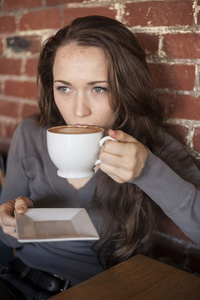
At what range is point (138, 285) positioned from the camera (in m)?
0.68

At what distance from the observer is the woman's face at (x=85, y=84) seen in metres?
0.93

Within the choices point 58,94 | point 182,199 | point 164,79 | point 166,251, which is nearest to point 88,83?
point 58,94

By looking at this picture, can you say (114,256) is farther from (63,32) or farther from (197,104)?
(63,32)

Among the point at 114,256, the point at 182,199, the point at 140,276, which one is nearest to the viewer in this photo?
the point at 140,276

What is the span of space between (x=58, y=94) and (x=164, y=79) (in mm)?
363

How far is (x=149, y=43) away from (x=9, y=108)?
34.8 inches

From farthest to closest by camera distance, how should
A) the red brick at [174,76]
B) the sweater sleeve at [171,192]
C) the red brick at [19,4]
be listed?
the red brick at [19,4] < the red brick at [174,76] < the sweater sleeve at [171,192]

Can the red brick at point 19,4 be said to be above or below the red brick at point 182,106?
above

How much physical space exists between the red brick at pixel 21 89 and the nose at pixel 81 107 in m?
0.66

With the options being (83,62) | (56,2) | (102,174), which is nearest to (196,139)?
(102,174)

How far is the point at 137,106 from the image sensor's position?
1.03 meters

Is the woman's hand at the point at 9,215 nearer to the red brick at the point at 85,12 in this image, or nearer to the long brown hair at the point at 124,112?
the long brown hair at the point at 124,112

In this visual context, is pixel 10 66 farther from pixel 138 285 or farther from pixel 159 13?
pixel 138 285

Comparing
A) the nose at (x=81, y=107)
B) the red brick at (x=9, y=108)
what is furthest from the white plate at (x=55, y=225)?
the red brick at (x=9, y=108)
